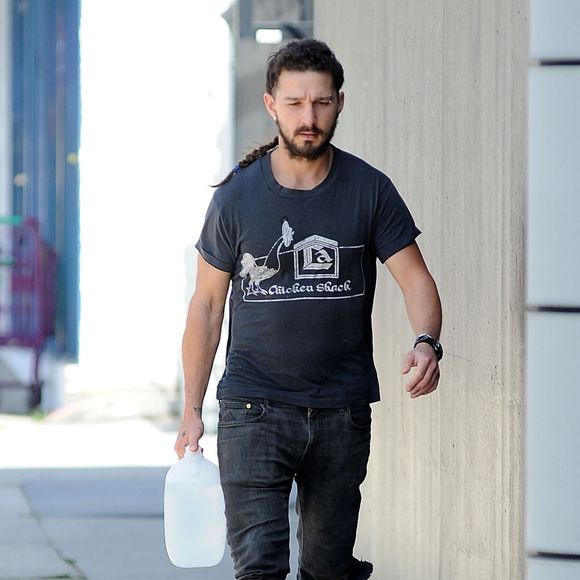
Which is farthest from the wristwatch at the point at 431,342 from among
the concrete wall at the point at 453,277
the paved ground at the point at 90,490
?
the paved ground at the point at 90,490

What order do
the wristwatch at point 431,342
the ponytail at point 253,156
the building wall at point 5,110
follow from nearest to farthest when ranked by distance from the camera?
the wristwatch at point 431,342, the ponytail at point 253,156, the building wall at point 5,110

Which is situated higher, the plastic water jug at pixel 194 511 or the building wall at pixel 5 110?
the building wall at pixel 5 110

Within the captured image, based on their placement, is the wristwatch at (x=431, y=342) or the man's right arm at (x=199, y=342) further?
the man's right arm at (x=199, y=342)

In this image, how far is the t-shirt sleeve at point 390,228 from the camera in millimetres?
4176

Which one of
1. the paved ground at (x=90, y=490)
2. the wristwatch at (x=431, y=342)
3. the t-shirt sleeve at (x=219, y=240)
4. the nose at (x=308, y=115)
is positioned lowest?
the paved ground at (x=90, y=490)

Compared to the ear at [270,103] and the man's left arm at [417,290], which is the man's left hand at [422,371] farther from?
the ear at [270,103]

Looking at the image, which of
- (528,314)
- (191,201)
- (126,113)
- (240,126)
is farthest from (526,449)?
(126,113)

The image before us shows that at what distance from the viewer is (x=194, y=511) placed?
444 centimetres

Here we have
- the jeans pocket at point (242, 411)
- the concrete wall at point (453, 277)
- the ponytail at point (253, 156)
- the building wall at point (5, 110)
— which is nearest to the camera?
the concrete wall at point (453, 277)

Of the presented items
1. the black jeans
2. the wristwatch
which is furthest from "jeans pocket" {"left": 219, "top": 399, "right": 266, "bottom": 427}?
the wristwatch

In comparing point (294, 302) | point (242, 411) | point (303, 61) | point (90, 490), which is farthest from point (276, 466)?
point (90, 490)

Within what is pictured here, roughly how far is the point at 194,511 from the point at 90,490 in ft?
14.7

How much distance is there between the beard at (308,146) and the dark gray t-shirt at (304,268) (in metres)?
0.11

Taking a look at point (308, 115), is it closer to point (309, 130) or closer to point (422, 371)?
point (309, 130)
